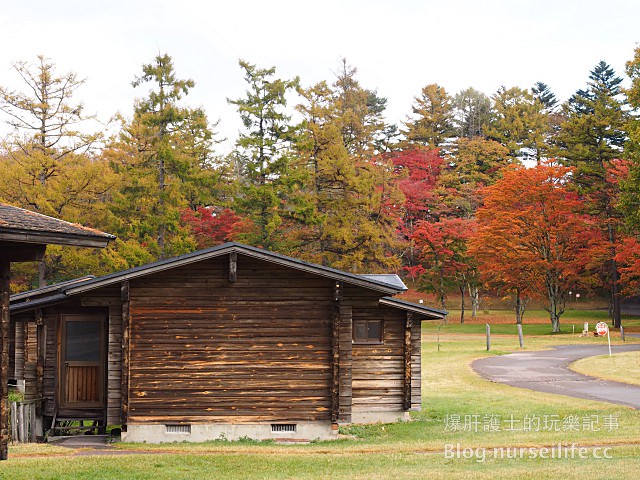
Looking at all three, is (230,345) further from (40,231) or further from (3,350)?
(40,231)

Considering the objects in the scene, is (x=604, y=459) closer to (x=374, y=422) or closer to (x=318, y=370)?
(x=318, y=370)

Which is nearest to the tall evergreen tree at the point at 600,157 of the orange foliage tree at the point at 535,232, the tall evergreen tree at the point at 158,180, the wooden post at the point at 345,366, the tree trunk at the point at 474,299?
the orange foliage tree at the point at 535,232

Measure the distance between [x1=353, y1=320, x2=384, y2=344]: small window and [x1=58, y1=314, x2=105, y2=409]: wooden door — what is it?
696 cm

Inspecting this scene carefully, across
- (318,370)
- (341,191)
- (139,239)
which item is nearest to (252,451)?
(318,370)

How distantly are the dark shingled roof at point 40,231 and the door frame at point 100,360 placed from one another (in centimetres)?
905

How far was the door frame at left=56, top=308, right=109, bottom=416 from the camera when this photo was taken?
20125 mm

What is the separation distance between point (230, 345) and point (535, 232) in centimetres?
4378

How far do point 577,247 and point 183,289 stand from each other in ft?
159

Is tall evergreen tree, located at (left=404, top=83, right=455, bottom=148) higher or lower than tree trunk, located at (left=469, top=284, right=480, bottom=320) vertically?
higher

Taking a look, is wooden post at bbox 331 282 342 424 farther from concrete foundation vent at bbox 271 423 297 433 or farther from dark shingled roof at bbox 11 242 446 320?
concrete foundation vent at bbox 271 423 297 433

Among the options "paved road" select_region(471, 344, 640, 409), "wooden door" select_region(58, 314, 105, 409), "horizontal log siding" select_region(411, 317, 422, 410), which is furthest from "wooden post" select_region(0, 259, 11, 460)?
"paved road" select_region(471, 344, 640, 409)

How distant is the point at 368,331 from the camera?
2189 cm

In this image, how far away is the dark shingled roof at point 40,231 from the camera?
10344 mm

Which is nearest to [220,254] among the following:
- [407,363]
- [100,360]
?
[100,360]
